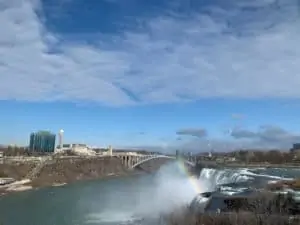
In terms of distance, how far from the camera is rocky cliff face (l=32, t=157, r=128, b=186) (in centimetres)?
7719

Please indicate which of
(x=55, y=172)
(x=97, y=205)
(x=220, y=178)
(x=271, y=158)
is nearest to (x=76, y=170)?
(x=55, y=172)

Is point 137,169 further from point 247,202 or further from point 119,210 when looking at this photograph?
point 247,202

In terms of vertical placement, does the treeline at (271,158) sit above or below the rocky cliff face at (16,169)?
above

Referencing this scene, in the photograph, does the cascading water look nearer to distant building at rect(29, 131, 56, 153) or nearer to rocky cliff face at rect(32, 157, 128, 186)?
rocky cliff face at rect(32, 157, 128, 186)


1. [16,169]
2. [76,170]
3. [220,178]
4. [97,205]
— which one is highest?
[76,170]

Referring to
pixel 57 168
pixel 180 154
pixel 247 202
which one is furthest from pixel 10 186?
pixel 180 154

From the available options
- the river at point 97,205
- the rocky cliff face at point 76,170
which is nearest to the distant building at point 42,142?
the rocky cliff face at point 76,170

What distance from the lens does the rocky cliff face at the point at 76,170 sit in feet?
253

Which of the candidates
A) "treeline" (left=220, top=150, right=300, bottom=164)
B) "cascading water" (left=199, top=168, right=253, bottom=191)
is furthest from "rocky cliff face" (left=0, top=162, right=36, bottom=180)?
"treeline" (left=220, top=150, right=300, bottom=164)

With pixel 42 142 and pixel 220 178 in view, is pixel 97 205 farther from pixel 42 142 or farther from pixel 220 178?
pixel 42 142

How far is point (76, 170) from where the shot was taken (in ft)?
291

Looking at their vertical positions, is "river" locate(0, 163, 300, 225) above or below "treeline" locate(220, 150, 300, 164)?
below

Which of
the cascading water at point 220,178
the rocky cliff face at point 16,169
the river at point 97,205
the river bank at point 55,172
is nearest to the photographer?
the river at point 97,205

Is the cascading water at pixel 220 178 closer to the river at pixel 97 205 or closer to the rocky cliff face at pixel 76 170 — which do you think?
the river at pixel 97 205
